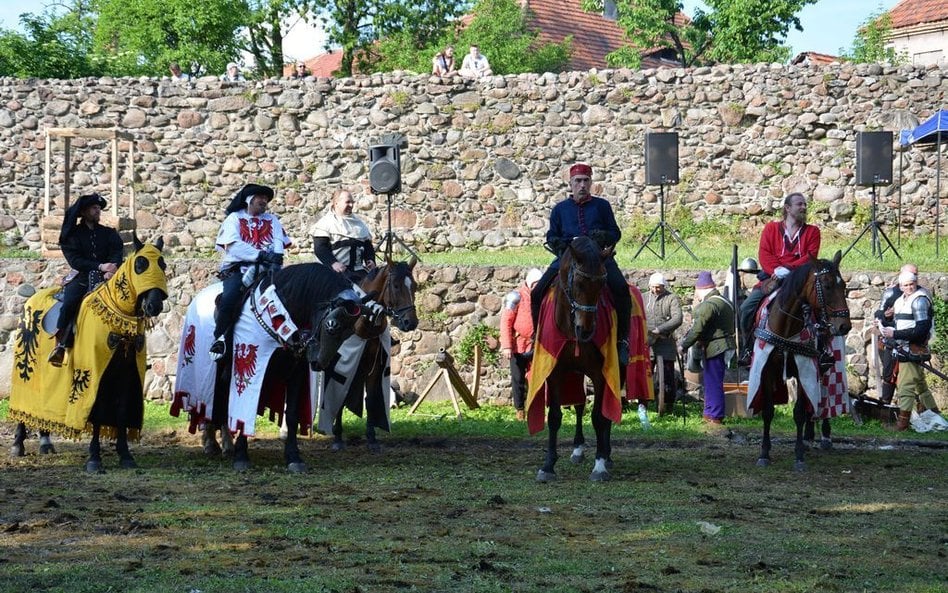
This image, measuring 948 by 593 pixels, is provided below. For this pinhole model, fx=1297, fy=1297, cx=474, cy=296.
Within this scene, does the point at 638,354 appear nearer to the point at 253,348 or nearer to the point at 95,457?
the point at 253,348

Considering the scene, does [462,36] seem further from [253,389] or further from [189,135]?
[253,389]

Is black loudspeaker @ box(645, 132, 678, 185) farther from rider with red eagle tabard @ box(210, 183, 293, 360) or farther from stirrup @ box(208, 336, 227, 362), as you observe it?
stirrup @ box(208, 336, 227, 362)

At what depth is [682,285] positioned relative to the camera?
49.1 ft

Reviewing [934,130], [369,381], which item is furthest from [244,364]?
[934,130]

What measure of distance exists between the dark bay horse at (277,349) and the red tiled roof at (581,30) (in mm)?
25097

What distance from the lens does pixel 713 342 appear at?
13.1m

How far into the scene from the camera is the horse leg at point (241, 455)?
394 inches

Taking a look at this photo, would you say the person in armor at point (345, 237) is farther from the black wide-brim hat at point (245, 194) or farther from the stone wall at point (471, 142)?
the stone wall at point (471, 142)

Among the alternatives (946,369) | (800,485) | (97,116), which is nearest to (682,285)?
(946,369)

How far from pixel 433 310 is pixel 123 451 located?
5469 mm

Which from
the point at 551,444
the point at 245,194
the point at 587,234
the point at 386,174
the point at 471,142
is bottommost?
the point at 551,444

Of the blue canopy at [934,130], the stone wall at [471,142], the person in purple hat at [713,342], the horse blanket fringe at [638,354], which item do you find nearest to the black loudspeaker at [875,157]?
the blue canopy at [934,130]

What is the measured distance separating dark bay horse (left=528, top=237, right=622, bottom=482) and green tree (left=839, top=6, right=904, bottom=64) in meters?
→ 25.7

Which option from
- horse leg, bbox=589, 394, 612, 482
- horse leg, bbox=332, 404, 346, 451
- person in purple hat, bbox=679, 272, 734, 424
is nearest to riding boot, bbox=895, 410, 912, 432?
person in purple hat, bbox=679, 272, 734, 424
